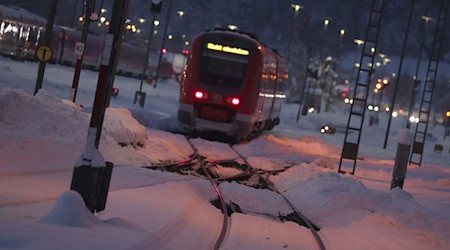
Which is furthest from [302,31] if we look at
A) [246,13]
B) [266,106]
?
[266,106]

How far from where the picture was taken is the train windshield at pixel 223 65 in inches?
961

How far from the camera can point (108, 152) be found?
52.2ft

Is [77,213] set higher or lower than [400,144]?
lower

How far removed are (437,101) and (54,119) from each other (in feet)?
495

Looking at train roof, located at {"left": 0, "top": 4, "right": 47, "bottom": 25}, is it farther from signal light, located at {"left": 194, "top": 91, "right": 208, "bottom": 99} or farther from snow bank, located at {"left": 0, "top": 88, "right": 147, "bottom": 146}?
snow bank, located at {"left": 0, "top": 88, "right": 147, "bottom": 146}

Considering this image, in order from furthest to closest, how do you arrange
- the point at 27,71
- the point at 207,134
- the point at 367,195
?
the point at 27,71
the point at 207,134
the point at 367,195

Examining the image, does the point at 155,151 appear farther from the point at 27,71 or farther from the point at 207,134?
the point at 27,71

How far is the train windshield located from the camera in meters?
24.4

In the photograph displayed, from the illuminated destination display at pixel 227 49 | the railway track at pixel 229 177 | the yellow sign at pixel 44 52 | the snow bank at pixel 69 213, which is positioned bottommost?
the railway track at pixel 229 177

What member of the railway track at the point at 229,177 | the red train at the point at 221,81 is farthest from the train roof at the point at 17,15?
the railway track at the point at 229,177

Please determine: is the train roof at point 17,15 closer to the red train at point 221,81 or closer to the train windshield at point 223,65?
the red train at point 221,81

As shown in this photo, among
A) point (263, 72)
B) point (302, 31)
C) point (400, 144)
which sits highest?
point (302, 31)

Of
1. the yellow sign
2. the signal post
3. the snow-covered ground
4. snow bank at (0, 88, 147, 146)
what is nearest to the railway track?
the snow-covered ground

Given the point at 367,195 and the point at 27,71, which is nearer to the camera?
the point at 367,195
